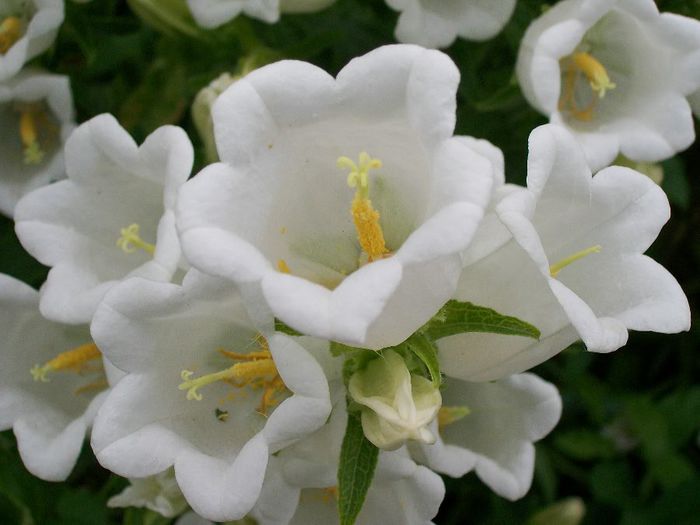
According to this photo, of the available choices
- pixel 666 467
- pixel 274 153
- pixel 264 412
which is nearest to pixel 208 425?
pixel 264 412

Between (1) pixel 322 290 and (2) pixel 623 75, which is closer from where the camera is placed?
(1) pixel 322 290

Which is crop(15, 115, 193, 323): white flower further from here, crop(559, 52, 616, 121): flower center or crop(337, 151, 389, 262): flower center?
crop(559, 52, 616, 121): flower center

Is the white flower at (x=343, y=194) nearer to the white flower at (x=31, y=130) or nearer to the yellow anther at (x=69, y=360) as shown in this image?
the yellow anther at (x=69, y=360)

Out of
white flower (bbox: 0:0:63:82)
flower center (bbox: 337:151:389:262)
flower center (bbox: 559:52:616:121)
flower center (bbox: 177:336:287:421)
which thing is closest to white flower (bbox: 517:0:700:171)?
flower center (bbox: 559:52:616:121)

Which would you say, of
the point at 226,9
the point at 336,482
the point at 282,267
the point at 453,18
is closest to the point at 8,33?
the point at 226,9

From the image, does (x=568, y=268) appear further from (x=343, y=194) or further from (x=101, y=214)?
(x=101, y=214)

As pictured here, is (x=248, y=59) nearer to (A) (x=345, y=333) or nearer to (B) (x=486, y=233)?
(B) (x=486, y=233)
